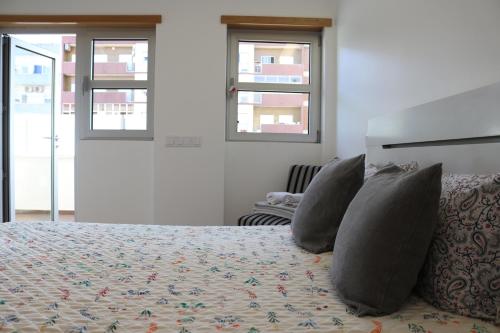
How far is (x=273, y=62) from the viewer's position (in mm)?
3344

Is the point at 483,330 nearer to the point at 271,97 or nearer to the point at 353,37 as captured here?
the point at 353,37

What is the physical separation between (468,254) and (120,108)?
126 inches

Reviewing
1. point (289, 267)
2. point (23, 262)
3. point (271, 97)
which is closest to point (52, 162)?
point (271, 97)

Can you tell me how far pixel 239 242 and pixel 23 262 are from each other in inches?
30.8

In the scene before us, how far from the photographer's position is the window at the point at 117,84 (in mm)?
3322

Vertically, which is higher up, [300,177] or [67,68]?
[67,68]

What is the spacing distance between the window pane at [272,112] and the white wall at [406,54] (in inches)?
16.4

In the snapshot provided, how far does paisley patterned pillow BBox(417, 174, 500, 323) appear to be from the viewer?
30.4 inches

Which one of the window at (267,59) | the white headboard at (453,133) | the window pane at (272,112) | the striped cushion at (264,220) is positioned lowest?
the striped cushion at (264,220)

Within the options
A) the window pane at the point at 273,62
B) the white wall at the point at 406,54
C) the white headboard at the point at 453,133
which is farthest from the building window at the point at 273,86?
the white headboard at the point at 453,133

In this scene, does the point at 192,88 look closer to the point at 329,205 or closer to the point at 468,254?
the point at 329,205

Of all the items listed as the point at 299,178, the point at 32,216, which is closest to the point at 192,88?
the point at 299,178

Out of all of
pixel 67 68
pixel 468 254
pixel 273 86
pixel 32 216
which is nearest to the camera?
pixel 468 254

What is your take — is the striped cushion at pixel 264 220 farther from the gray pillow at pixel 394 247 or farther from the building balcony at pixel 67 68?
the building balcony at pixel 67 68
